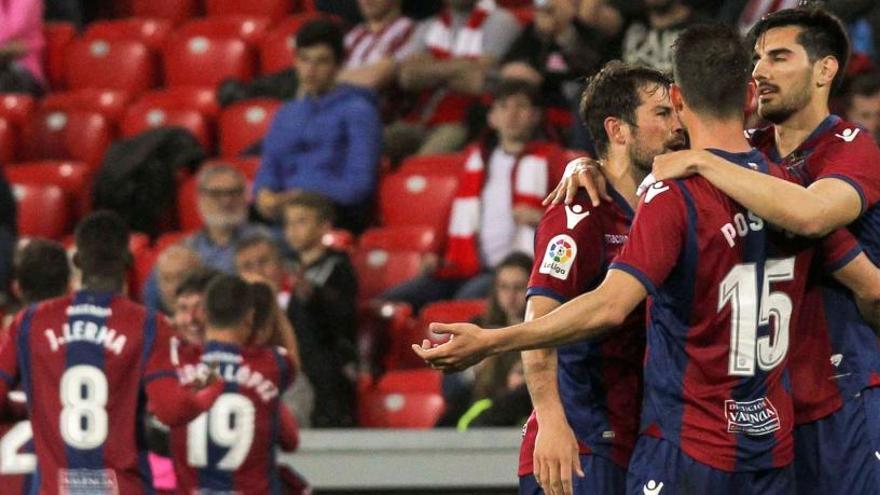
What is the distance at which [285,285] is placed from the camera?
873cm

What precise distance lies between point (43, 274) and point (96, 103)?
470 centimetres

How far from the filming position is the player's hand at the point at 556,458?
459 cm

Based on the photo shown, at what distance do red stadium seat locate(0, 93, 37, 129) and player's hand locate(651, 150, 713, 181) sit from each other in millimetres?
7553

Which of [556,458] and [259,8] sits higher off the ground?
[259,8]

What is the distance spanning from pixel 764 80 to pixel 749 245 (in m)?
0.67

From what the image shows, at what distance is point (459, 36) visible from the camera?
10320 millimetres

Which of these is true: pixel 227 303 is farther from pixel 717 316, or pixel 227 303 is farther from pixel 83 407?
pixel 717 316

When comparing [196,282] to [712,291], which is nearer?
[712,291]

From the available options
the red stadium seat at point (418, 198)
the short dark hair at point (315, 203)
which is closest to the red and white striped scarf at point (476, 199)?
the red stadium seat at point (418, 198)

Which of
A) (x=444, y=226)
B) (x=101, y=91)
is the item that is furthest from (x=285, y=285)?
(x=101, y=91)

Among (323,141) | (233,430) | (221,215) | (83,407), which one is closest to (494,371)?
(233,430)

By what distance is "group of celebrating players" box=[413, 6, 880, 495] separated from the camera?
14.1ft

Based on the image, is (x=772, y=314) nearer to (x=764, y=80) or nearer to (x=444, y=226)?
(x=764, y=80)

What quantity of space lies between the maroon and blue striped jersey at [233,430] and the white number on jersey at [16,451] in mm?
641
